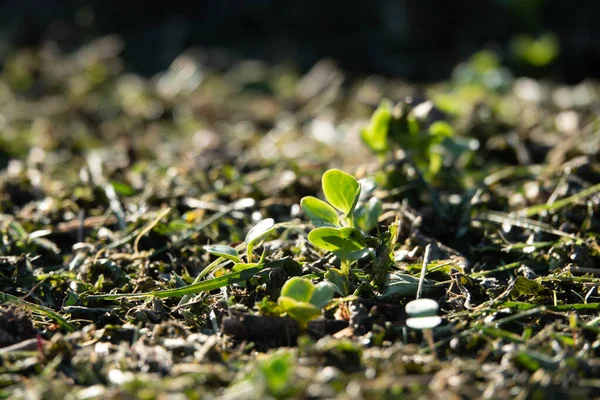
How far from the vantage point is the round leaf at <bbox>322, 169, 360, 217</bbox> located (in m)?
1.85

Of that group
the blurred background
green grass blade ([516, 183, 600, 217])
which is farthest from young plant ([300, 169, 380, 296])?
the blurred background

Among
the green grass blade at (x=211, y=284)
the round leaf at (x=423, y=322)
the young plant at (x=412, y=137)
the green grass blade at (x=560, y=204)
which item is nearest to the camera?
the round leaf at (x=423, y=322)

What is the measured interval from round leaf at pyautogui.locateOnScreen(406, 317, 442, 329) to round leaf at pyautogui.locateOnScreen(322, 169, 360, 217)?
1.14ft

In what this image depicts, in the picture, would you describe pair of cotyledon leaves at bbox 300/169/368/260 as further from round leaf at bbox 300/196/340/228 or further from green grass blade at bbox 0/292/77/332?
green grass blade at bbox 0/292/77/332

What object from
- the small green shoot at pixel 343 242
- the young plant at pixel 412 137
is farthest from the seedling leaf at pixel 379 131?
the small green shoot at pixel 343 242

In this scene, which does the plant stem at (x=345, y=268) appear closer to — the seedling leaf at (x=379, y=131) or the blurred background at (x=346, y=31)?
the seedling leaf at (x=379, y=131)

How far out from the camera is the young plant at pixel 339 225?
1833mm

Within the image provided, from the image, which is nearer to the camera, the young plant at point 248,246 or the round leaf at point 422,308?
the round leaf at point 422,308

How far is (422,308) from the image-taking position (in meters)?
1.71

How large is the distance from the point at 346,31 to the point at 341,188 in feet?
13.6

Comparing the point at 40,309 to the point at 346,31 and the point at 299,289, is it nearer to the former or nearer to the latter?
the point at 299,289

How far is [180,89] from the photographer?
461 cm

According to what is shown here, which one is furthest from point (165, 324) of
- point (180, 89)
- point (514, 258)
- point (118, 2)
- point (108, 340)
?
point (118, 2)

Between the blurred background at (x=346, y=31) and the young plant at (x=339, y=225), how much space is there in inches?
133
